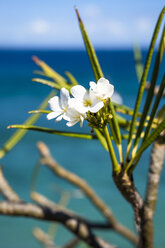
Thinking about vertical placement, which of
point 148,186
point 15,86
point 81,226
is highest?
point 148,186

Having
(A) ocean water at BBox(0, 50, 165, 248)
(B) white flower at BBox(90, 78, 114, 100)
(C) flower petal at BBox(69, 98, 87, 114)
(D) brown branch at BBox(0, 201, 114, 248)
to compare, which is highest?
(B) white flower at BBox(90, 78, 114, 100)

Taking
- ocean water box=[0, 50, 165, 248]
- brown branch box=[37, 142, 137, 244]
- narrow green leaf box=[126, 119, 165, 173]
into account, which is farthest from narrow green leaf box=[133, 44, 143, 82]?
brown branch box=[37, 142, 137, 244]

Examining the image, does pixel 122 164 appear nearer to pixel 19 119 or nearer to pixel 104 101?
pixel 104 101

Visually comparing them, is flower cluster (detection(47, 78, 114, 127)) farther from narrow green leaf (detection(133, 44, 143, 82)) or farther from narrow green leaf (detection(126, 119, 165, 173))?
narrow green leaf (detection(133, 44, 143, 82))

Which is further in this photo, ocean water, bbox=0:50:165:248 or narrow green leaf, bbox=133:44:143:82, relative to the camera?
ocean water, bbox=0:50:165:248

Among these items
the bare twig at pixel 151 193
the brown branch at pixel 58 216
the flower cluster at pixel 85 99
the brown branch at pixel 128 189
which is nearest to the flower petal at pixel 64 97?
the flower cluster at pixel 85 99

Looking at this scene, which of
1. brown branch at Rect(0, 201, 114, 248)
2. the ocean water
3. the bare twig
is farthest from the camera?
the ocean water

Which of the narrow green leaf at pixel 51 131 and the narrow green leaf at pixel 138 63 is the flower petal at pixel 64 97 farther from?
the narrow green leaf at pixel 138 63

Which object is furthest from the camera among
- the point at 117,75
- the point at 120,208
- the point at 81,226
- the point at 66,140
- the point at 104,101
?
the point at 117,75

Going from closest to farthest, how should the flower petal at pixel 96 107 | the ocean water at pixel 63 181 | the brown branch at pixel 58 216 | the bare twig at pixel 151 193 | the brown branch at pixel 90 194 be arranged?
the flower petal at pixel 96 107 < the bare twig at pixel 151 193 < the brown branch at pixel 58 216 < the brown branch at pixel 90 194 < the ocean water at pixel 63 181

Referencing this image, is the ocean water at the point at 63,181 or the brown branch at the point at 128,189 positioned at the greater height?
the brown branch at the point at 128,189

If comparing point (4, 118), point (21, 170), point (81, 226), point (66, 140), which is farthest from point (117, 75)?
point (81, 226)
